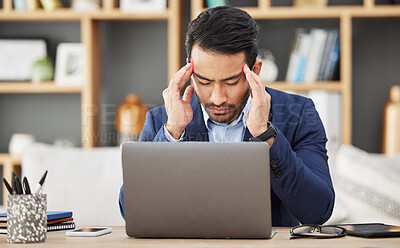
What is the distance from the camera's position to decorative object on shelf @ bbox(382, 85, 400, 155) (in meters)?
3.25

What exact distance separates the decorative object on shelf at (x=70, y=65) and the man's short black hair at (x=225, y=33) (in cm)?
186

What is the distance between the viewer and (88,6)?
351 centimetres

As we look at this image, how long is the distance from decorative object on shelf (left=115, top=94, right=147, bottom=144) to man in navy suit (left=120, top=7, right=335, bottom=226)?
4.95 feet

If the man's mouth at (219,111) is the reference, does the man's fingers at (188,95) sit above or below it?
above

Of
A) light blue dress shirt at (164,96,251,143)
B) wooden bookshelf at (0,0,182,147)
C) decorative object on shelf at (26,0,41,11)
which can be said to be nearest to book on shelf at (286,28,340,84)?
wooden bookshelf at (0,0,182,147)

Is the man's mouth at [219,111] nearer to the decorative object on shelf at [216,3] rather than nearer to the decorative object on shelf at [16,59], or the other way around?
the decorative object on shelf at [216,3]

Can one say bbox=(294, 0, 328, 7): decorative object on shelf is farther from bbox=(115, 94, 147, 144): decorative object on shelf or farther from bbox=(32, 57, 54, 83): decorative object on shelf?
Result: bbox=(32, 57, 54, 83): decorative object on shelf

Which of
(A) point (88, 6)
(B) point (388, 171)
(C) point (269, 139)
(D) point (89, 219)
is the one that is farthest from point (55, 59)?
(C) point (269, 139)

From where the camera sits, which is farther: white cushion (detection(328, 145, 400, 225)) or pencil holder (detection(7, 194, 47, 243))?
white cushion (detection(328, 145, 400, 225))

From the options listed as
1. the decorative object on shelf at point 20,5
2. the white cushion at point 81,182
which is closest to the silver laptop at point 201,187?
the white cushion at point 81,182

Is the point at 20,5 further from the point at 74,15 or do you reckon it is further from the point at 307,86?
the point at 307,86

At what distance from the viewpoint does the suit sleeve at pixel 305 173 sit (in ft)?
5.31

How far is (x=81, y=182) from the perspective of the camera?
246cm

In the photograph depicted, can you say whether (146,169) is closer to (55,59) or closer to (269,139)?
(269,139)
